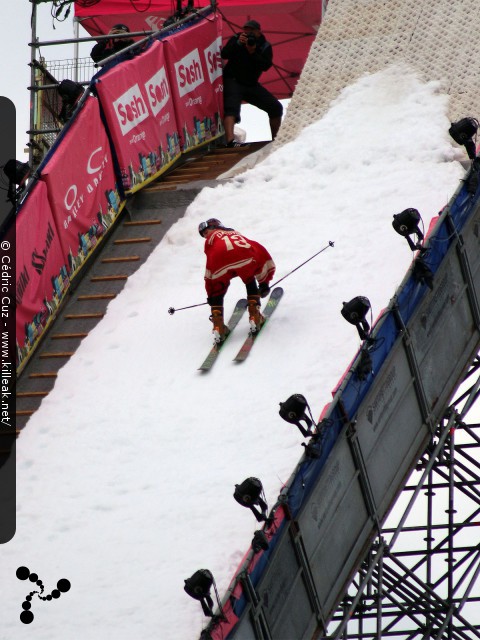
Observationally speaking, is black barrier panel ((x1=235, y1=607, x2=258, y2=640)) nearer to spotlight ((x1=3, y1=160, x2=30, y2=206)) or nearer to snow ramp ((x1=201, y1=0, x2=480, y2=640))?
snow ramp ((x1=201, y1=0, x2=480, y2=640))

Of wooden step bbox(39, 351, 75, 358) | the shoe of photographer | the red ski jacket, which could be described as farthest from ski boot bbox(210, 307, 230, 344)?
the shoe of photographer

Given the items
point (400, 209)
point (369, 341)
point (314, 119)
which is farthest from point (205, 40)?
point (369, 341)

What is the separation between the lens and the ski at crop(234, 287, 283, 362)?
46.4 ft

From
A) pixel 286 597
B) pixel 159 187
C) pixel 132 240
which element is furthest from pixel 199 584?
pixel 159 187

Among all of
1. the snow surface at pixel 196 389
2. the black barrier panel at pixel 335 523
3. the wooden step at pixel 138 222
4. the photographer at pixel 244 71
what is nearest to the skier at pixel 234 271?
the snow surface at pixel 196 389

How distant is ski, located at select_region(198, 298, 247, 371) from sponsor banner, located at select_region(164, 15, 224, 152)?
5.05 meters

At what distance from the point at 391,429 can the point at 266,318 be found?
2.46 metres

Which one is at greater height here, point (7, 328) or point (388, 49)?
point (388, 49)

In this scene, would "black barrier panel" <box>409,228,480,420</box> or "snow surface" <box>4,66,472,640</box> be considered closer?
"snow surface" <box>4,66,472,640</box>

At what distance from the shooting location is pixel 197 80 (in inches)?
789

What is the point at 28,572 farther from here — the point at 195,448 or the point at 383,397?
the point at 383,397

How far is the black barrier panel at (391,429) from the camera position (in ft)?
40.0

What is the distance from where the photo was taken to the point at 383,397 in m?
12.4

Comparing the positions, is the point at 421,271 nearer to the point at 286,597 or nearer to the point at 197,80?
the point at 286,597
